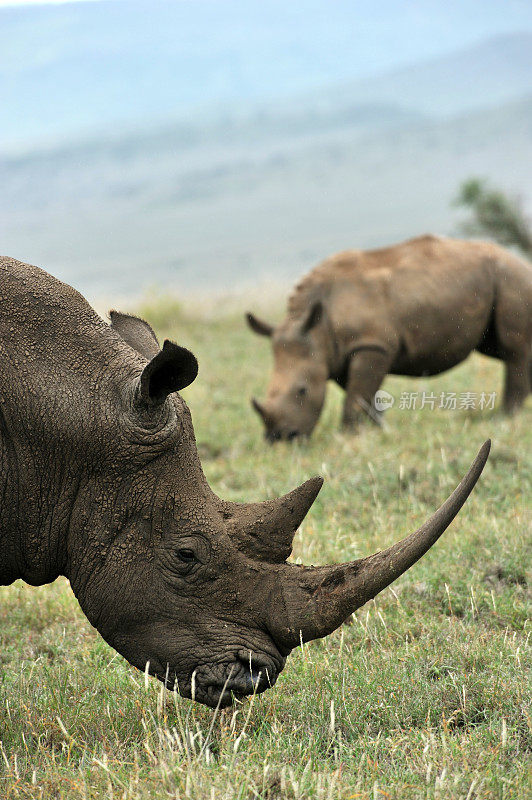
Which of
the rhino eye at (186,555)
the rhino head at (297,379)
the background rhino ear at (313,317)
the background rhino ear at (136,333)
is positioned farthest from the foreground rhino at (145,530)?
the background rhino ear at (313,317)

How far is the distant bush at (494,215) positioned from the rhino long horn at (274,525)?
58.5ft

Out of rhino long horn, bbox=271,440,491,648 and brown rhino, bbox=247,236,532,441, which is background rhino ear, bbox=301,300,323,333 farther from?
rhino long horn, bbox=271,440,491,648

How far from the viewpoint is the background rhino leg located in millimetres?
8781

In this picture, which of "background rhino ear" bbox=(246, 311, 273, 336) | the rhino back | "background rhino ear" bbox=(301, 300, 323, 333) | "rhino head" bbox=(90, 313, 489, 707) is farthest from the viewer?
"background rhino ear" bbox=(246, 311, 273, 336)

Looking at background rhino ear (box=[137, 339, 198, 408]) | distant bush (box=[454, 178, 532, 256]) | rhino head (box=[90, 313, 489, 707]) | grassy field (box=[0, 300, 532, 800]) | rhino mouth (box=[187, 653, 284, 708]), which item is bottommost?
grassy field (box=[0, 300, 532, 800])

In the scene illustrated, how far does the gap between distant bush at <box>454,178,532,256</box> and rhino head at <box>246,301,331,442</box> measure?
41.1 feet

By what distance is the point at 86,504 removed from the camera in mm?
3432

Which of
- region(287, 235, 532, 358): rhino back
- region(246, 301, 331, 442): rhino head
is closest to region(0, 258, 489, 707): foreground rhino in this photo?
region(246, 301, 331, 442): rhino head

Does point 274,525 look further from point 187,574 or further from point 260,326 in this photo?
point 260,326

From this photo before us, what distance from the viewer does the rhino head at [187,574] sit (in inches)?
132

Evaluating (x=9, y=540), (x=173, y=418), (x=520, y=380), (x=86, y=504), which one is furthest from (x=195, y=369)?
(x=520, y=380)

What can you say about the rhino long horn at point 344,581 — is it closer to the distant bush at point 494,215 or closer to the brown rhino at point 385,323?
the brown rhino at point 385,323

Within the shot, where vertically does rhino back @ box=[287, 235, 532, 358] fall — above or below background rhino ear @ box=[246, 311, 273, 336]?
above

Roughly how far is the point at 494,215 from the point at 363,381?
1284 centimetres
